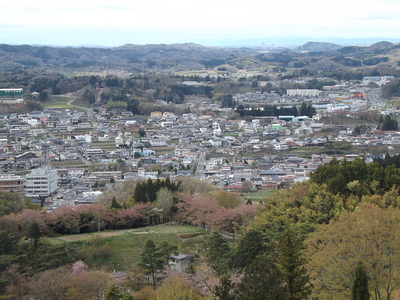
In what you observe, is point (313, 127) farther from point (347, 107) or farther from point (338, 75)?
point (338, 75)

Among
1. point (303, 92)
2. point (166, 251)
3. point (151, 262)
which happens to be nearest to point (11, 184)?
point (166, 251)

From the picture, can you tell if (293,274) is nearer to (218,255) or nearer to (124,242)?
(218,255)

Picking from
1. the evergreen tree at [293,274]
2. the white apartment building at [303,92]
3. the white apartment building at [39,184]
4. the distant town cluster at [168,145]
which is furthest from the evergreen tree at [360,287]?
the white apartment building at [303,92]

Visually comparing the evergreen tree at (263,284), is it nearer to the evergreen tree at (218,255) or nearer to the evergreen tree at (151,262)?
the evergreen tree at (218,255)

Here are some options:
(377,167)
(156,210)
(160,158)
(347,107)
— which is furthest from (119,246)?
(347,107)

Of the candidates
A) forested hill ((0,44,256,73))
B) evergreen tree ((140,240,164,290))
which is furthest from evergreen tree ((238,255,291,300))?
forested hill ((0,44,256,73))
